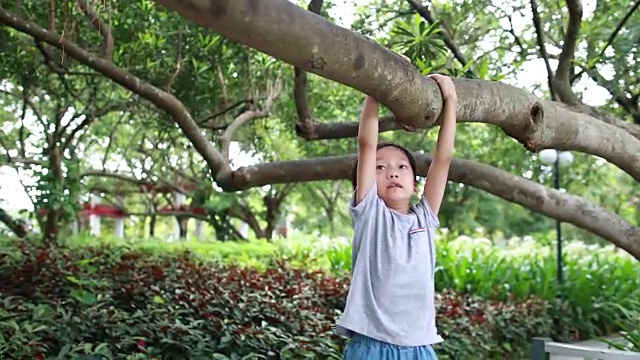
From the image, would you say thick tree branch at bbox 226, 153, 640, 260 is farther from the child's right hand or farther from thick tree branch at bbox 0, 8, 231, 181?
the child's right hand

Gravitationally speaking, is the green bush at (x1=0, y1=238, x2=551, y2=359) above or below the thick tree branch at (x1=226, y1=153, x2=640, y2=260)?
below

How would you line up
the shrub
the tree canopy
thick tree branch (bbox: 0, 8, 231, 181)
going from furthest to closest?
1. thick tree branch (bbox: 0, 8, 231, 181)
2. the shrub
3. the tree canopy

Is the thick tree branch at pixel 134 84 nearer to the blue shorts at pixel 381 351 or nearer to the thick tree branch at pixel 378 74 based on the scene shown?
the thick tree branch at pixel 378 74

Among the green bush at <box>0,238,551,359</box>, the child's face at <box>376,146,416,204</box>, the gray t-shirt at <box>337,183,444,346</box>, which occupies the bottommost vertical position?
the green bush at <box>0,238,551,359</box>

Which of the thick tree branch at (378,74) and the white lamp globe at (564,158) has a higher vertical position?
the white lamp globe at (564,158)

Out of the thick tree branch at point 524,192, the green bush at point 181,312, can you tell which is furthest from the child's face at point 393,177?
Result: the green bush at point 181,312

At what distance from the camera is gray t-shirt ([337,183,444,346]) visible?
84.5 inches

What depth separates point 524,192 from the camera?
393 centimetres

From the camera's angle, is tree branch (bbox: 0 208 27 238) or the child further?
tree branch (bbox: 0 208 27 238)

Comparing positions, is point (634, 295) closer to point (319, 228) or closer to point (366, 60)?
point (366, 60)

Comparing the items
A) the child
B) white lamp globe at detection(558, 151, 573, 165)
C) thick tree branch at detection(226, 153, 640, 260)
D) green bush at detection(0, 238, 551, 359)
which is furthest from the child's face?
white lamp globe at detection(558, 151, 573, 165)

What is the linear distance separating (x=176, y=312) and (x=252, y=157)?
6752 mm

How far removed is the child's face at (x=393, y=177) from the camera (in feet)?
7.52

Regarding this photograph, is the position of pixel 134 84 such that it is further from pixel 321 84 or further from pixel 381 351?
pixel 321 84
